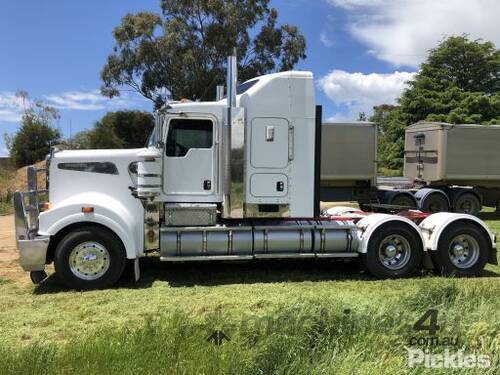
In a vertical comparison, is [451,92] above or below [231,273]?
above

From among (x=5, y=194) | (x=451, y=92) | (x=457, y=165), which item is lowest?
(x=5, y=194)

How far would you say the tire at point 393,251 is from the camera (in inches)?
328

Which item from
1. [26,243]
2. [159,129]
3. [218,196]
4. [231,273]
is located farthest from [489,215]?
[26,243]

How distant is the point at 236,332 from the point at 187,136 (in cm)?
421

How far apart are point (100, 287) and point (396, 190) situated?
11.8 meters

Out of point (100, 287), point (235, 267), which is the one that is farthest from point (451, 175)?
point (100, 287)

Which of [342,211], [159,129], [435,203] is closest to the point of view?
[159,129]

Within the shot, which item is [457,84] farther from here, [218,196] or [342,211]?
[218,196]

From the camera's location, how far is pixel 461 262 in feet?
28.3

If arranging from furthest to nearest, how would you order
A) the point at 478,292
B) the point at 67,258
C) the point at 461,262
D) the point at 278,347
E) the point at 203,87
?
the point at 203,87
the point at 461,262
the point at 67,258
the point at 478,292
the point at 278,347

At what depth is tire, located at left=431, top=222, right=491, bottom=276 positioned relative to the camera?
8484 millimetres

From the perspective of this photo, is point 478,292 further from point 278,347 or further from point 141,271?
point 141,271

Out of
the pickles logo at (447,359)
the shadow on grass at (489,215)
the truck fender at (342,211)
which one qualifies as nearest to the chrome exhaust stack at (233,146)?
the truck fender at (342,211)

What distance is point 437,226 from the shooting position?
335 inches
